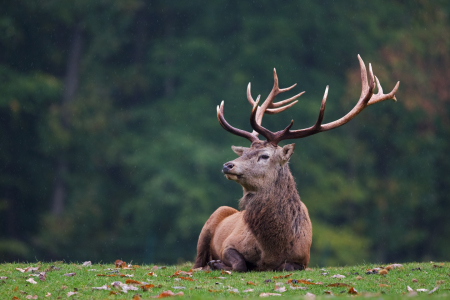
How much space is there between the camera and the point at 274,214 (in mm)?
7977

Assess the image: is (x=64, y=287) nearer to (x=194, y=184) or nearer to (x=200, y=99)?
(x=194, y=184)

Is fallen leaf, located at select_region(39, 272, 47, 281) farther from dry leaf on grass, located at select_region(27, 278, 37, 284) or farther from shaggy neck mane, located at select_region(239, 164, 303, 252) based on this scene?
shaggy neck mane, located at select_region(239, 164, 303, 252)

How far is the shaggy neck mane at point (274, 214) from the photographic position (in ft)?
26.1

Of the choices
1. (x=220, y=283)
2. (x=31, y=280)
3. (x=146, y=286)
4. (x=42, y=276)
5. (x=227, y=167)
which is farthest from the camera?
(x=227, y=167)

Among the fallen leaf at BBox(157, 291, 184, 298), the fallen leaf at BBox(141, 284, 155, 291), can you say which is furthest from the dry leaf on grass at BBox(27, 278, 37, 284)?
the fallen leaf at BBox(157, 291, 184, 298)

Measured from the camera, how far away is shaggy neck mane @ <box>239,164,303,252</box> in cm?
795

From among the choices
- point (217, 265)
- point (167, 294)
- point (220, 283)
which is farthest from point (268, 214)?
point (167, 294)

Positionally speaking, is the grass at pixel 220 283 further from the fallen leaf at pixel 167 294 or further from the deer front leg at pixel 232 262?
the deer front leg at pixel 232 262

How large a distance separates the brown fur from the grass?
0.35 m

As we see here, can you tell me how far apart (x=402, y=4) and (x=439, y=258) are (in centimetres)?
1123

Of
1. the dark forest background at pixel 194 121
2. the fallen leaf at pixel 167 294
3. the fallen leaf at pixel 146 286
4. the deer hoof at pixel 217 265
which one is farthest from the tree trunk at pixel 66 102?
the fallen leaf at pixel 167 294

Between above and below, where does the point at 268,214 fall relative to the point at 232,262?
above

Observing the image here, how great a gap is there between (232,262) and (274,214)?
782 mm

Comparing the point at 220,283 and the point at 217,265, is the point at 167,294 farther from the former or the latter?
the point at 217,265
